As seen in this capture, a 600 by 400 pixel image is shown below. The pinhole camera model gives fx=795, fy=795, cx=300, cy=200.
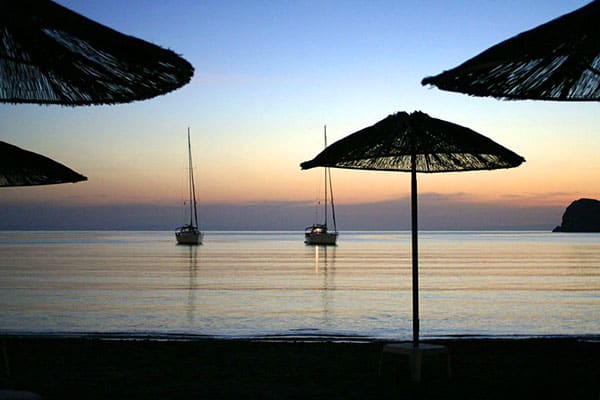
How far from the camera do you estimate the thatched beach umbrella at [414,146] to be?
21.5 ft

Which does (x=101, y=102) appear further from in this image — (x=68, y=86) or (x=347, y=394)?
(x=347, y=394)

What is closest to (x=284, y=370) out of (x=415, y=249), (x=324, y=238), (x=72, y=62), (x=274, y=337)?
(x=415, y=249)

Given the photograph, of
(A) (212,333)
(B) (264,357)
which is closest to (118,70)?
(B) (264,357)

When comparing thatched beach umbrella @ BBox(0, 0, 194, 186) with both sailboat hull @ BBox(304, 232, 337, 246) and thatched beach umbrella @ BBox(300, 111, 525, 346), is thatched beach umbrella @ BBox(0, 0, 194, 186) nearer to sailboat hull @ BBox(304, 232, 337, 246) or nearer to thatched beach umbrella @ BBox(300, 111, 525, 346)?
thatched beach umbrella @ BBox(300, 111, 525, 346)

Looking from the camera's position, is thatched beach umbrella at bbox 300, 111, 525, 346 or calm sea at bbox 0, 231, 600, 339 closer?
thatched beach umbrella at bbox 300, 111, 525, 346

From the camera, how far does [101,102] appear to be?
4.64 m

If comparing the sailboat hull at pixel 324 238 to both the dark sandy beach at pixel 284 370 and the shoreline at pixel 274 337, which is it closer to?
the shoreline at pixel 274 337

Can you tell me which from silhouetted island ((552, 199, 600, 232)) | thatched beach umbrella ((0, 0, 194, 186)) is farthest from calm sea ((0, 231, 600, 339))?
silhouetted island ((552, 199, 600, 232))

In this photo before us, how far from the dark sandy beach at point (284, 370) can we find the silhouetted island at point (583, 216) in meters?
182

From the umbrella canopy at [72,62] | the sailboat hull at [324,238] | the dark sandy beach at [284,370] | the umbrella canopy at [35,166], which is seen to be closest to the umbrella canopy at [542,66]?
the umbrella canopy at [72,62]

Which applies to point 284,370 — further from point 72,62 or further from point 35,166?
point 72,62

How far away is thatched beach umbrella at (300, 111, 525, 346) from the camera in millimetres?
6543

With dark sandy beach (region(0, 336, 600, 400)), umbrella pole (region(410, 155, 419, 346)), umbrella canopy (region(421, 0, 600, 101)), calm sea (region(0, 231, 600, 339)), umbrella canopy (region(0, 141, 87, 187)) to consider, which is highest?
umbrella canopy (region(421, 0, 600, 101))

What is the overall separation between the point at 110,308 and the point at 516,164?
13.1 m
